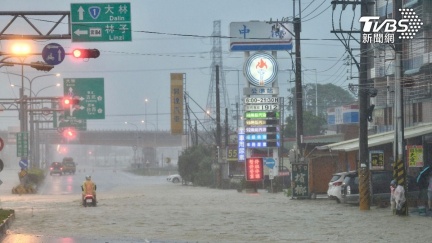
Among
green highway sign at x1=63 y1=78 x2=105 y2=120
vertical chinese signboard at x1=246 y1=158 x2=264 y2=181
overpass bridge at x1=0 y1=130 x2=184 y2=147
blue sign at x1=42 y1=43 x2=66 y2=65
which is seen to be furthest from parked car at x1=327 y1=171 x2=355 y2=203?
overpass bridge at x1=0 y1=130 x2=184 y2=147

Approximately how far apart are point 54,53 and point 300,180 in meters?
18.6

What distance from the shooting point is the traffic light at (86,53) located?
29.9 metres

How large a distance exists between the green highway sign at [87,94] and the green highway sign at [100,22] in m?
30.9

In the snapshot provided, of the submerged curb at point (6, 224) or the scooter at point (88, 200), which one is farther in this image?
the scooter at point (88, 200)

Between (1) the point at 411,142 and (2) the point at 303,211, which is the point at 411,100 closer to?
(1) the point at 411,142

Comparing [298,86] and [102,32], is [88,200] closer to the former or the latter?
[102,32]

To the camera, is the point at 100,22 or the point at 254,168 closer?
the point at 100,22

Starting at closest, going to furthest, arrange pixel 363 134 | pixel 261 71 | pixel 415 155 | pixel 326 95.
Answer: pixel 415 155 → pixel 363 134 → pixel 261 71 → pixel 326 95

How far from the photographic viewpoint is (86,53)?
30.1 meters

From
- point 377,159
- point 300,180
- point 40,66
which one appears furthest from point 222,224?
point 300,180

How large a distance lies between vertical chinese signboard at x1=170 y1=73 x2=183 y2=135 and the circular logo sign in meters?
20.2

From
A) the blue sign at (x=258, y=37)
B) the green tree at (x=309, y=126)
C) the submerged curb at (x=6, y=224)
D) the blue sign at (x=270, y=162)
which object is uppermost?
the blue sign at (x=258, y=37)

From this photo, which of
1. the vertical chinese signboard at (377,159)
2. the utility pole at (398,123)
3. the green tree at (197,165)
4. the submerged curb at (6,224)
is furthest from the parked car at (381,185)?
the green tree at (197,165)

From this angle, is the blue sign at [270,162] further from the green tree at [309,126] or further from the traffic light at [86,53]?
the green tree at [309,126]
